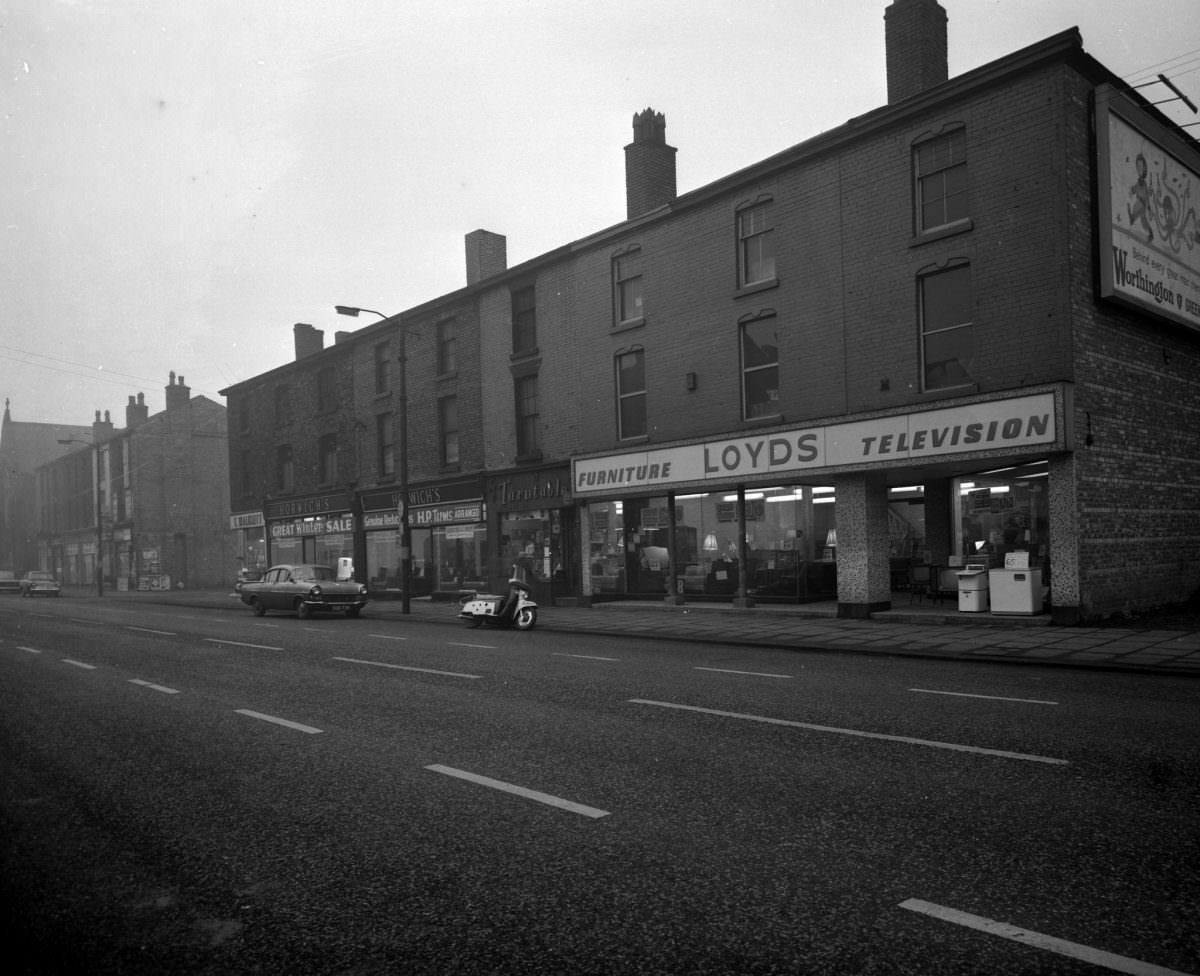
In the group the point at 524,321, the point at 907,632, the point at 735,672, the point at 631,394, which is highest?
the point at 524,321

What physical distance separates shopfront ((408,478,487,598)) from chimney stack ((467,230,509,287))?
7.65 metres

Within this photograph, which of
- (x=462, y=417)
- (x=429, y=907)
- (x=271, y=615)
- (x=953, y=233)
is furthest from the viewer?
(x=462, y=417)

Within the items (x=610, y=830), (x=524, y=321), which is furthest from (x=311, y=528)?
(x=610, y=830)

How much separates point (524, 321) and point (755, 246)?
9216 millimetres

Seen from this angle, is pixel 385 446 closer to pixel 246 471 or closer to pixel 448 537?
pixel 448 537

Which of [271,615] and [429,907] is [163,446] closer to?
[271,615]

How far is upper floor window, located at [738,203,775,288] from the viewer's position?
21828 mm

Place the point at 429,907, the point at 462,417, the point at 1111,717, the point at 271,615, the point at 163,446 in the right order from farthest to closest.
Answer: the point at 163,446 < the point at 462,417 < the point at 271,615 < the point at 1111,717 < the point at 429,907

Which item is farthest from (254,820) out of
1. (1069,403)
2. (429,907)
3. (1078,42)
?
(1078,42)

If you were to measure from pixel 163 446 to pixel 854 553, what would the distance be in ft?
171

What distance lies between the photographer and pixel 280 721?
29.1 ft

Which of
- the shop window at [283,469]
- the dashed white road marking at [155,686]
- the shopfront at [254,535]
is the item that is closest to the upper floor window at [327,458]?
the shop window at [283,469]

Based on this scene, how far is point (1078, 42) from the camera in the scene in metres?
16.5

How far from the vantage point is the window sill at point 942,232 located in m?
18.0
